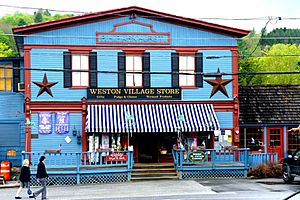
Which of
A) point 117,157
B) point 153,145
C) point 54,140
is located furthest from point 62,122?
point 153,145

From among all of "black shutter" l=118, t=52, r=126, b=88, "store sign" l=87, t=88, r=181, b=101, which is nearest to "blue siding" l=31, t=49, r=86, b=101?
"store sign" l=87, t=88, r=181, b=101

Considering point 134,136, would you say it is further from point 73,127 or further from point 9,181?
point 9,181

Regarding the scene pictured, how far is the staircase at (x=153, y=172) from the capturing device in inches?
1107

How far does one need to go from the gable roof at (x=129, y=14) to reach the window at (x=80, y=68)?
1.77 meters

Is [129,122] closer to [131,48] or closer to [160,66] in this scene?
[160,66]

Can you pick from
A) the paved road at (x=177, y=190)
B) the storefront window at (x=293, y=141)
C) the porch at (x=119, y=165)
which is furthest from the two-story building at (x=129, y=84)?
the paved road at (x=177, y=190)

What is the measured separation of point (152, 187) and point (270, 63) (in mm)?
48386

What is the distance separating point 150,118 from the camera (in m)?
29.9

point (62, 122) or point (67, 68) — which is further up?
point (67, 68)

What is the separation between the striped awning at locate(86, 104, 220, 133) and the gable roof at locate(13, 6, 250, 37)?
4.18m

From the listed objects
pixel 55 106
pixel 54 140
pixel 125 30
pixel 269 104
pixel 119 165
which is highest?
pixel 125 30

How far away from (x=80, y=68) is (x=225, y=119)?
26.8 feet

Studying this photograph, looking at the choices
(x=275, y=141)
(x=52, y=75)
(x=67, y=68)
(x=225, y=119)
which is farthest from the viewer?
(x=275, y=141)

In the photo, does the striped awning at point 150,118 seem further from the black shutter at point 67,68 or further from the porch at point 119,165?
the black shutter at point 67,68
